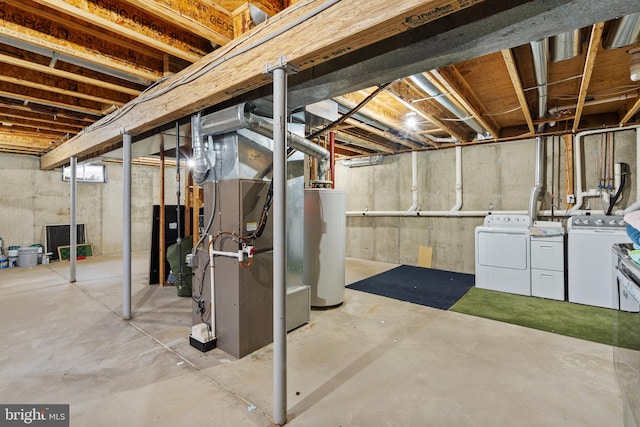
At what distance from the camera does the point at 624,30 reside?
1788mm

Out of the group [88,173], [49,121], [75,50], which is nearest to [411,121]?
[75,50]

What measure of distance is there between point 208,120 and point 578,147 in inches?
193

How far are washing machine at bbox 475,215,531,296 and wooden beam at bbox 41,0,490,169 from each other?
369cm

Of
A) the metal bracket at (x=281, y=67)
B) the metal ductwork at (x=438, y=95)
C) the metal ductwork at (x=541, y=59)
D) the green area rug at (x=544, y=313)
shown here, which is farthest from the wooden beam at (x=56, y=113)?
the green area rug at (x=544, y=313)

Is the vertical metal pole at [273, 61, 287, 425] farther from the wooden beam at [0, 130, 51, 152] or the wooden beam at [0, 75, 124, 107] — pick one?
the wooden beam at [0, 130, 51, 152]

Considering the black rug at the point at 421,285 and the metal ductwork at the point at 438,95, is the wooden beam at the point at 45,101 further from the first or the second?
the black rug at the point at 421,285

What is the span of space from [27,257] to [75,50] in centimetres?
557

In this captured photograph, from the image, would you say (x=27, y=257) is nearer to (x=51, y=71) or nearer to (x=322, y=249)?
(x=51, y=71)

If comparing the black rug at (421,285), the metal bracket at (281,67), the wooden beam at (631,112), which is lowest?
the black rug at (421,285)

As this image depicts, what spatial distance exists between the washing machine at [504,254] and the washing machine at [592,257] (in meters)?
0.45

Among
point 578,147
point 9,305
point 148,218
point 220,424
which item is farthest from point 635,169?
point 148,218

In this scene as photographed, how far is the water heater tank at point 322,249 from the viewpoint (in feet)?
11.0

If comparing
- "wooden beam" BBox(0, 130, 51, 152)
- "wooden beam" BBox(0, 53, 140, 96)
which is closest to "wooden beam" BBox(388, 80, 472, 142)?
"wooden beam" BBox(0, 53, 140, 96)

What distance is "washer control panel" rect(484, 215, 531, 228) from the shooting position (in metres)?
4.11
